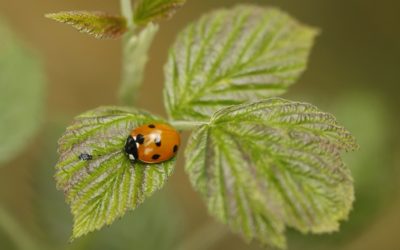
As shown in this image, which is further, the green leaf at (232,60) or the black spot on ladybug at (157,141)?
the green leaf at (232,60)

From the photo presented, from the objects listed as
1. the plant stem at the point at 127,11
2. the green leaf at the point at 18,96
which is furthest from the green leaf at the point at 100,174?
the green leaf at the point at 18,96

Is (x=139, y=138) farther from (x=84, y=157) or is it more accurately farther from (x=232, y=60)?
(x=232, y=60)

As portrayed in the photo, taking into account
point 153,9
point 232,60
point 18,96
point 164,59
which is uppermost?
point 153,9

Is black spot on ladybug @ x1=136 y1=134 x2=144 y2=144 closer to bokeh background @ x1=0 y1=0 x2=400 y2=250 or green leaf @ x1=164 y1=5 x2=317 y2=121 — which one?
green leaf @ x1=164 y1=5 x2=317 y2=121

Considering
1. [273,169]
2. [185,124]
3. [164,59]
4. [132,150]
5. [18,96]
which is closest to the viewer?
[273,169]

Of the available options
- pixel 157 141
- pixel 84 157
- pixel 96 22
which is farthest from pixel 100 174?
pixel 96 22

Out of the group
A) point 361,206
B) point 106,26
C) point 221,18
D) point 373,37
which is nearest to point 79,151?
point 106,26

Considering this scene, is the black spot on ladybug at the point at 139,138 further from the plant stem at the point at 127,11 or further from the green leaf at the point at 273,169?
the plant stem at the point at 127,11
